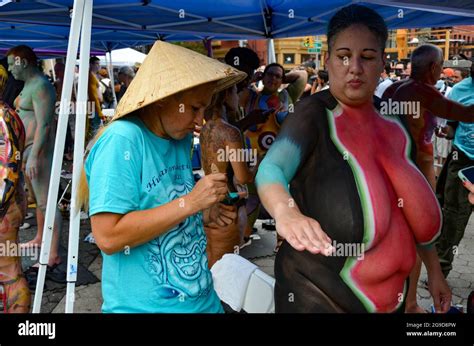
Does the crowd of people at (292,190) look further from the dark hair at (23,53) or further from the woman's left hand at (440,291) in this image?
the dark hair at (23,53)

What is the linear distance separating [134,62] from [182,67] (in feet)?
40.7

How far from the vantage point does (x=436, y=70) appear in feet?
10.2

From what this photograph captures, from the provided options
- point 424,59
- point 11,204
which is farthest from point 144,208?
point 424,59

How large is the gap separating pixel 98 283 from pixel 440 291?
3.05m

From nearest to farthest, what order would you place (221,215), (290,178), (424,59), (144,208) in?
1. (144,208)
2. (290,178)
3. (221,215)
4. (424,59)

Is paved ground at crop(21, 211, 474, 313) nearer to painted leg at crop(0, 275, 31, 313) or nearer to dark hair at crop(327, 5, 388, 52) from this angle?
painted leg at crop(0, 275, 31, 313)

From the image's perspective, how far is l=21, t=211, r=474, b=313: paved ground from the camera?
3720 mm

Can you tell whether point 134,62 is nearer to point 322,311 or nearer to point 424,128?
point 424,128

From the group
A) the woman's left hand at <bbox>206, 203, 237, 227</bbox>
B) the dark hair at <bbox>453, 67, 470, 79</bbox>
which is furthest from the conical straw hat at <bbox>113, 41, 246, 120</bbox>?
the dark hair at <bbox>453, 67, 470, 79</bbox>

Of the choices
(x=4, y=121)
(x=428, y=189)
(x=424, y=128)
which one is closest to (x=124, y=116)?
(x=428, y=189)

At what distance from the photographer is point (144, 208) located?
1472 millimetres

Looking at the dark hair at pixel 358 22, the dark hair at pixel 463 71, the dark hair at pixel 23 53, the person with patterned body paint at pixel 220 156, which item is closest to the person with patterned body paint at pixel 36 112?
the dark hair at pixel 23 53

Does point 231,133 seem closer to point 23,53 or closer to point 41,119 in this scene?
point 41,119

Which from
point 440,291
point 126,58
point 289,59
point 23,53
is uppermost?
point 289,59
